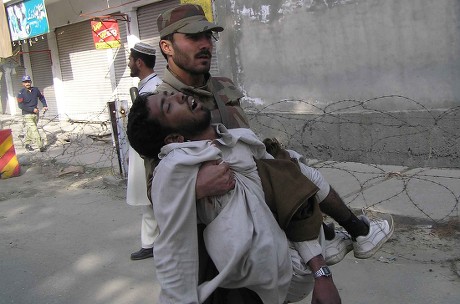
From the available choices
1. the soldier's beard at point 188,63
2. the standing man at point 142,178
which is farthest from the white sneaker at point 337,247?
the standing man at point 142,178

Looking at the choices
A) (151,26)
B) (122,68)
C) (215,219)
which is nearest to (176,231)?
(215,219)

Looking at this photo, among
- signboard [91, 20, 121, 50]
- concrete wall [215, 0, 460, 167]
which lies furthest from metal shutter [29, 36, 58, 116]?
concrete wall [215, 0, 460, 167]

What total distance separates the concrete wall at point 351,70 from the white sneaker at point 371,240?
4241mm

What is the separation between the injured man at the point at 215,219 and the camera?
1.64 m

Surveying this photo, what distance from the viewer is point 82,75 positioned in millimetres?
15000

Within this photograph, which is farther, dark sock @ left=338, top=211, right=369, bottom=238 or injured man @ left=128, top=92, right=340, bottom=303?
dark sock @ left=338, top=211, right=369, bottom=238

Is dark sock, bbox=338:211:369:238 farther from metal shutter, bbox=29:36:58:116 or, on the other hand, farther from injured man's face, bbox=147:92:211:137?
metal shutter, bbox=29:36:58:116

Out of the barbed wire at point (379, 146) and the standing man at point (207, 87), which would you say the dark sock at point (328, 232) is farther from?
Answer: the barbed wire at point (379, 146)

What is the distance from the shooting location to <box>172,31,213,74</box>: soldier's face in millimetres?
2229

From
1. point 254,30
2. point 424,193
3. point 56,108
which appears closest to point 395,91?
point 424,193

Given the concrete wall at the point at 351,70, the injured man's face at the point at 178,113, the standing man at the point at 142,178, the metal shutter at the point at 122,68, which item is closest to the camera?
the injured man's face at the point at 178,113

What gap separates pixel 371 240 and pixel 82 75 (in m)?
14.1

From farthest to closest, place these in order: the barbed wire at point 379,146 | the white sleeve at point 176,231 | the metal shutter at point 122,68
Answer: the metal shutter at point 122,68 → the barbed wire at point 379,146 → the white sleeve at point 176,231

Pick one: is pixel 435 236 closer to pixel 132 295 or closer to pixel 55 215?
pixel 132 295
